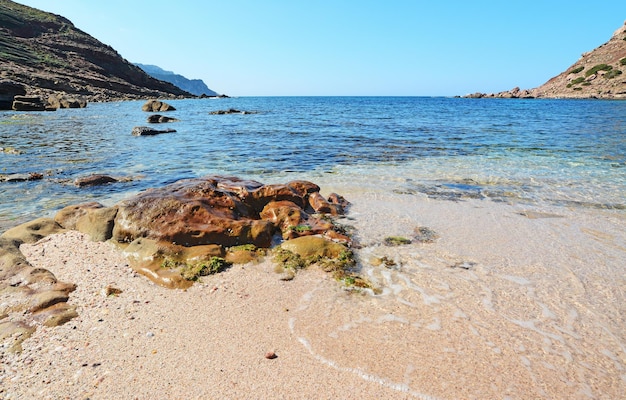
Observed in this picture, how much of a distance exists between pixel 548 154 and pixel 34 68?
82.6 metres

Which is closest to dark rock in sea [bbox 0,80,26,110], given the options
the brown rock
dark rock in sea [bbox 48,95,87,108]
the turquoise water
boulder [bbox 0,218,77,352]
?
dark rock in sea [bbox 48,95,87,108]

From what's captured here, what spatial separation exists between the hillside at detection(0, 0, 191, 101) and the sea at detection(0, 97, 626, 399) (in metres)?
56.4

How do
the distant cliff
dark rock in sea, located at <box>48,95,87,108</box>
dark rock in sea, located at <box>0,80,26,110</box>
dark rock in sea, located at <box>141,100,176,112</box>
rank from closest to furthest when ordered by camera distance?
dark rock in sea, located at <box>0,80,26,110</box> → dark rock in sea, located at <box>48,95,87,108</box> → dark rock in sea, located at <box>141,100,176,112</box> → the distant cliff

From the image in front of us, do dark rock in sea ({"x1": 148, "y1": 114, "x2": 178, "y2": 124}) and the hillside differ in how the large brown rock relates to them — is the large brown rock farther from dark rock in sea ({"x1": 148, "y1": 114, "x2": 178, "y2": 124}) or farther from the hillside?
the hillside

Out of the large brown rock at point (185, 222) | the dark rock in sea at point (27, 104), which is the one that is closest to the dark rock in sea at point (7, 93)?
the dark rock in sea at point (27, 104)

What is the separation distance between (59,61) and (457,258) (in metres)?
96.0

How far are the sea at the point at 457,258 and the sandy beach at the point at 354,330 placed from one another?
0.08 ft

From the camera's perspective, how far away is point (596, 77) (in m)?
88.0

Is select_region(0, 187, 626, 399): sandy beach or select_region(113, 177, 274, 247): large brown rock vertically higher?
select_region(113, 177, 274, 247): large brown rock

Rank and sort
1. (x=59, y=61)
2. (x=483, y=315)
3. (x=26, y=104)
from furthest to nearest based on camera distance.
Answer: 1. (x=59, y=61)
2. (x=26, y=104)
3. (x=483, y=315)

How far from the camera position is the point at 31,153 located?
15.5m

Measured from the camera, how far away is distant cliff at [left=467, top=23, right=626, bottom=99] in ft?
263

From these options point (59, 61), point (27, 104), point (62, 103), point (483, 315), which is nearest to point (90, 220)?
point (483, 315)

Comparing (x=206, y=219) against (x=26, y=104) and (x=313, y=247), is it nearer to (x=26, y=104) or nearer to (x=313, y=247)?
(x=313, y=247)
